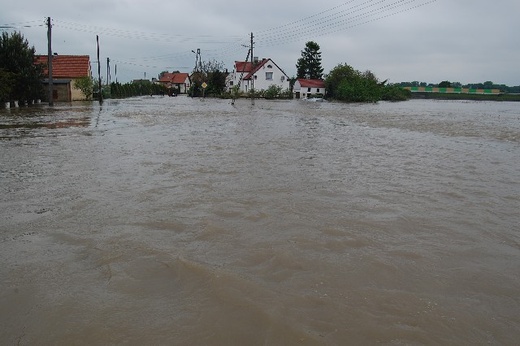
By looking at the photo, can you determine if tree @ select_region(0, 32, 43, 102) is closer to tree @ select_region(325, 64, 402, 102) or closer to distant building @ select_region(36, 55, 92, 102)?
distant building @ select_region(36, 55, 92, 102)

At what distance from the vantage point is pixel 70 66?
43656 mm

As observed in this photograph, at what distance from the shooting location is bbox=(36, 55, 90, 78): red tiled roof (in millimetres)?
42562

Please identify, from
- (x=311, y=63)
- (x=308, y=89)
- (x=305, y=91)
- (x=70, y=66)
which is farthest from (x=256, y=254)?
(x=311, y=63)

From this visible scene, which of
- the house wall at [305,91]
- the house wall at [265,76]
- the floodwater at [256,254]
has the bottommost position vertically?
the floodwater at [256,254]

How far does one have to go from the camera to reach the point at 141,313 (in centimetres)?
285

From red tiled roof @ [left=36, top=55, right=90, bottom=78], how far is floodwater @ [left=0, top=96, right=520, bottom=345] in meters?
39.1

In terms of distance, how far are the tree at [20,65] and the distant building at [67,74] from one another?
27.2ft

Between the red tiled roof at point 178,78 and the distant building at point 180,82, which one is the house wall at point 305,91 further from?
the red tiled roof at point 178,78

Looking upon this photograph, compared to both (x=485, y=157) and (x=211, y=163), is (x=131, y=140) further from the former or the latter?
(x=485, y=157)

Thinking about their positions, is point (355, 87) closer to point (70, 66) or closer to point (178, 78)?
point (70, 66)

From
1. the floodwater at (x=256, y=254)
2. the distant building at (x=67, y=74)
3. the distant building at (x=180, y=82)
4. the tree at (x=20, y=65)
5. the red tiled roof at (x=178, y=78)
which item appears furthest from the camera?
the red tiled roof at (x=178, y=78)

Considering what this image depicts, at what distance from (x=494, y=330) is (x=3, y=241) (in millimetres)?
4604

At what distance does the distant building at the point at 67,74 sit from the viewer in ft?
133

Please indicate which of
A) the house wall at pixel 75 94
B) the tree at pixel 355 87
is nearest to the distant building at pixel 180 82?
the tree at pixel 355 87
